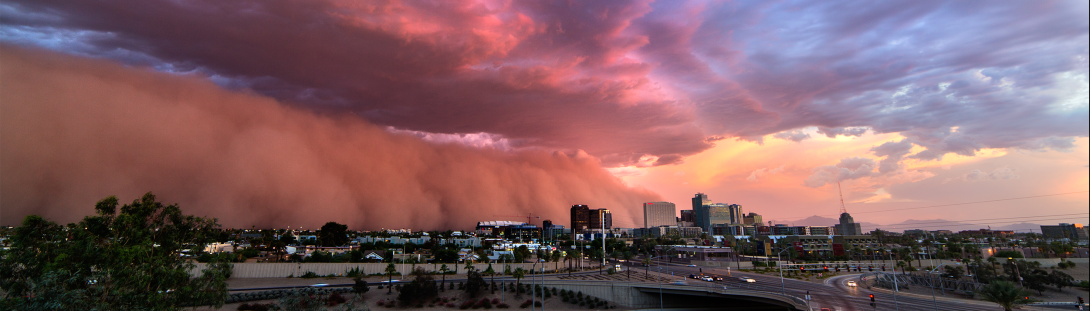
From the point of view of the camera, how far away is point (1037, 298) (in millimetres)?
72438

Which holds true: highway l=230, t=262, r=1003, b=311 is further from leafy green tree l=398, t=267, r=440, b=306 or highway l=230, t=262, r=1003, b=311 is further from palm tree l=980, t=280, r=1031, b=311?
leafy green tree l=398, t=267, r=440, b=306

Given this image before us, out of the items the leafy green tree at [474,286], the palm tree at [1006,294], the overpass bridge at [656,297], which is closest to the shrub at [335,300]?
the leafy green tree at [474,286]

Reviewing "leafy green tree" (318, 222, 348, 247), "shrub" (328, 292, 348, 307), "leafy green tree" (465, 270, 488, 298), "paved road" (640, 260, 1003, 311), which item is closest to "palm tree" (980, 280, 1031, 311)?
"paved road" (640, 260, 1003, 311)

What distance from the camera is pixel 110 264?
38.0 m

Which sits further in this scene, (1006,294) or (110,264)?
(1006,294)

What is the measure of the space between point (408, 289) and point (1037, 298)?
4379 inches

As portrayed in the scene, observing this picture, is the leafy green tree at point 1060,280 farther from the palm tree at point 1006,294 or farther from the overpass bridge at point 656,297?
the overpass bridge at point 656,297

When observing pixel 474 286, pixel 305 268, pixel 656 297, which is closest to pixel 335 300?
pixel 474 286

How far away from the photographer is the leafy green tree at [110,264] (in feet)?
111

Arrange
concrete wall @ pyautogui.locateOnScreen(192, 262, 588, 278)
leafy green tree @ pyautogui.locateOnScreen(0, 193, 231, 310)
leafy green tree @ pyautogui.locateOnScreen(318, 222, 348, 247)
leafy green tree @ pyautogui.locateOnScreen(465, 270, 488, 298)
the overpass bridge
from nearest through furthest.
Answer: leafy green tree @ pyautogui.locateOnScreen(0, 193, 231, 310), the overpass bridge, leafy green tree @ pyautogui.locateOnScreen(465, 270, 488, 298), concrete wall @ pyautogui.locateOnScreen(192, 262, 588, 278), leafy green tree @ pyautogui.locateOnScreen(318, 222, 348, 247)

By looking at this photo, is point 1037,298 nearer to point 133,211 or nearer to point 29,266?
point 133,211

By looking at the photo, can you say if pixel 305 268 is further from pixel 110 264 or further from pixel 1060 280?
pixel 1060 280

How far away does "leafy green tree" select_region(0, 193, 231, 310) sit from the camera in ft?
111

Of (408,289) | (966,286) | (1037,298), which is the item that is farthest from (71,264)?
(1037,298)
